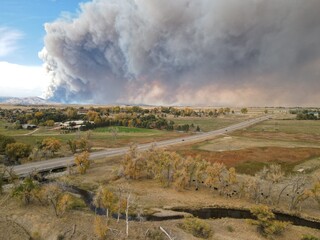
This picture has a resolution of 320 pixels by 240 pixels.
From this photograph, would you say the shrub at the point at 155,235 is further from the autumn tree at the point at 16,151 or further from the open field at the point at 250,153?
the autumn tree at the point at 16,151

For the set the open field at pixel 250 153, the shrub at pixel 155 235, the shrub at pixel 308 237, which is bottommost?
the shrub at pixel 155 235

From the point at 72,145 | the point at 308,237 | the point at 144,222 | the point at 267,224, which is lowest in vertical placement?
the point at 144,222

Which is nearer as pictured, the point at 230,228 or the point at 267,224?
the point at 267,224

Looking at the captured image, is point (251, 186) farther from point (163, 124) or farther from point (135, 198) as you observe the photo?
point (163, 124)

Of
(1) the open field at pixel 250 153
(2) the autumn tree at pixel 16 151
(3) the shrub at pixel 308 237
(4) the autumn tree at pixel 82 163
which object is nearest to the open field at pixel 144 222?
(3) the shrub at pixel 308 237

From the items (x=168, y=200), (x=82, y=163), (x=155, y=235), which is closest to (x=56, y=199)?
(x=155, y=235)

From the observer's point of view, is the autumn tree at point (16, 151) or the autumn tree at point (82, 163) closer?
the autumn tree at point (82, 163)

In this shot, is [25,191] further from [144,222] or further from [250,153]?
[250,153]

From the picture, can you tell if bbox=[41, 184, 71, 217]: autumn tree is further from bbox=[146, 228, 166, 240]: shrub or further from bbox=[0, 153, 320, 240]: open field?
bbox=[146, 228, 166, 240]: shrub

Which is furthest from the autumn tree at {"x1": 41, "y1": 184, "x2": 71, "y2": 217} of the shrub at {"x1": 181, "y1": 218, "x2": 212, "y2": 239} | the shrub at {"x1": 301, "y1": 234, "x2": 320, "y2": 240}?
the shrub at {"x1": 301, "y1": 234, "x2": 320, "y2": 240}

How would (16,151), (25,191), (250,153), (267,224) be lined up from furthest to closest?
(250,153)
(16,151)
(25,191)
(267,224)
